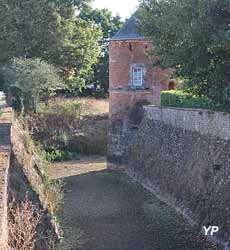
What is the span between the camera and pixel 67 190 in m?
23.4

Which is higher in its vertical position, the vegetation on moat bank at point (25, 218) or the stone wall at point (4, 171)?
the stone wall at point (4, 171)

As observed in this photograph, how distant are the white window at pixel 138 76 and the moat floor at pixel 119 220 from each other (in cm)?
568

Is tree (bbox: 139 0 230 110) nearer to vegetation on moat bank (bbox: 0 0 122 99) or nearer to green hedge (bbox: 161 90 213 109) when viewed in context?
green hedge (bbox: 161 90 213 109)

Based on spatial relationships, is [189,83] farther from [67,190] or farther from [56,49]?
[56,49]

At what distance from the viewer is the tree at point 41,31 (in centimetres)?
3130

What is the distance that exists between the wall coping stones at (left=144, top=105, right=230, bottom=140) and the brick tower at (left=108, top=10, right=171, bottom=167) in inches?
149

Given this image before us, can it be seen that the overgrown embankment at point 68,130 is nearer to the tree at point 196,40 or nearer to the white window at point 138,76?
the white window at point 138,76

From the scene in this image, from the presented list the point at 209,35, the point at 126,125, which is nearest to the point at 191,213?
the point at 209,35

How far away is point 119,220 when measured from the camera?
59.7 ft

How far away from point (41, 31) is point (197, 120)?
16.0 meters

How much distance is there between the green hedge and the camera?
759 inches

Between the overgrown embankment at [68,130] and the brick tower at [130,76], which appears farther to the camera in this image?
the overgrown embankment at [68,130]

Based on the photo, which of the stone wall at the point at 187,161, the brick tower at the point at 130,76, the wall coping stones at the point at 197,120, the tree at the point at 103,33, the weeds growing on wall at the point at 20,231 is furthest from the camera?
the tree at the point at 103,33

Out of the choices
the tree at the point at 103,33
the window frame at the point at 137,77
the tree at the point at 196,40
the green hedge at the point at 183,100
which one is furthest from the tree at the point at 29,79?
the tree at the point at 103,33
